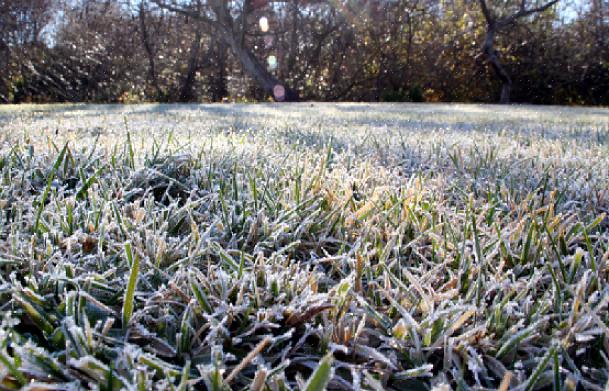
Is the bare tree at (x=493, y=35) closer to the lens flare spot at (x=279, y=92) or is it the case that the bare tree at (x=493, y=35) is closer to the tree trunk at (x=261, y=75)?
the tree trunk at (x=261, y=75)

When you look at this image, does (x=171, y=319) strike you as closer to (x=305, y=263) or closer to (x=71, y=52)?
(x=305, y=263)

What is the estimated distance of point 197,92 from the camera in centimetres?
1262

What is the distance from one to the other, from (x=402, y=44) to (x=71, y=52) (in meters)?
8.31

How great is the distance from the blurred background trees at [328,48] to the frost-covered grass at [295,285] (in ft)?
35.6

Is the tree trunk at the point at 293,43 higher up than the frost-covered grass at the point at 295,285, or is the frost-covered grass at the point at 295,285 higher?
the tree trunk at the point at 293,43

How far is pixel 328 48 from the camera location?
42.2ft

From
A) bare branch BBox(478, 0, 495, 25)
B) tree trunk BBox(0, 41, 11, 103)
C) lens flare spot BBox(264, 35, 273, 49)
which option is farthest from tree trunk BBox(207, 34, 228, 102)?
bare branch BBox(478, 0, 495, 25)

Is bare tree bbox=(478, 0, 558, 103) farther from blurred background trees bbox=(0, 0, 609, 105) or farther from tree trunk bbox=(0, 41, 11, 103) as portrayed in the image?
tree trunk bbox=(0, 41, 11, 103)

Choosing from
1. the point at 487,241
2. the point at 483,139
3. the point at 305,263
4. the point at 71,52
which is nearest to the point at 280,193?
the point at 305,263

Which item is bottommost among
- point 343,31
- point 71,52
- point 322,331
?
point 322,331

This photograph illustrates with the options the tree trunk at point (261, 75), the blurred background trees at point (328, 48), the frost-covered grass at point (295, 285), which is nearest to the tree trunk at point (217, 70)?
the blurred background trees at point (328, 48)

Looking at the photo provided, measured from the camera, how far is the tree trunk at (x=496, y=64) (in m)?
11.5

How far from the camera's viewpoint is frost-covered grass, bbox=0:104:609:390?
69cm

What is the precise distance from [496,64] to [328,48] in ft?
14.0
